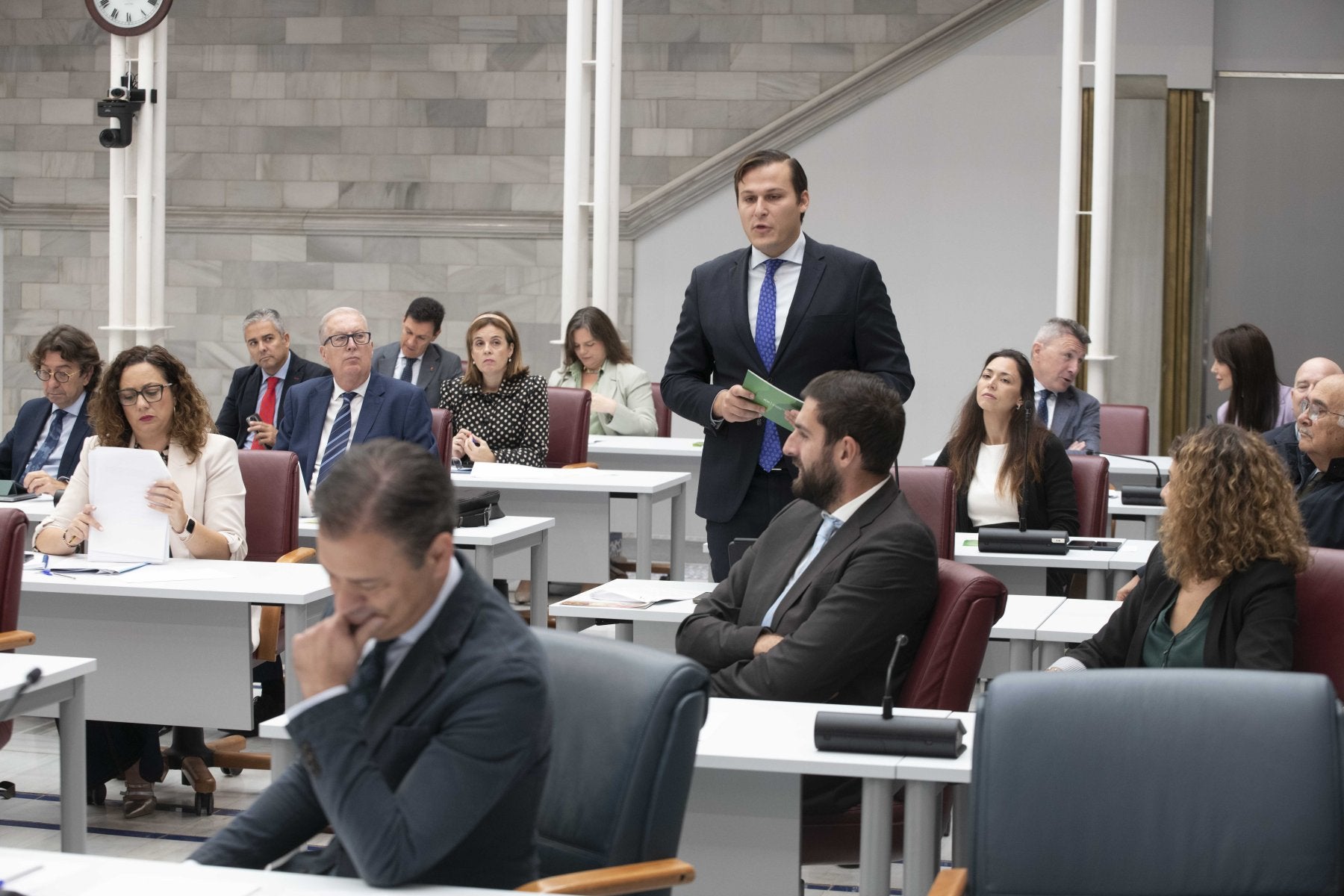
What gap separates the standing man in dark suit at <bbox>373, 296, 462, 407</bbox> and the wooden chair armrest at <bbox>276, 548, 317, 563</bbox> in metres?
3.11

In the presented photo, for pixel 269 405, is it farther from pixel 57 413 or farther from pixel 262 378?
pixel 57 413

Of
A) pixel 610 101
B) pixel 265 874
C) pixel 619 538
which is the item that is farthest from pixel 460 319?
pixel 265 874

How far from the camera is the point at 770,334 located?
4.04 meters

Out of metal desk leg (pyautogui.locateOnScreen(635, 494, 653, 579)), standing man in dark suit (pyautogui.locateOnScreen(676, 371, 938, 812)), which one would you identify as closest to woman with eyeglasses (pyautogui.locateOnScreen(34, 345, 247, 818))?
standing man in dark suit (pyautogui.locateOnScreen(676, 371, 938, 812))

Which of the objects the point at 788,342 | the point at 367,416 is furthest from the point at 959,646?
the point at 367,416

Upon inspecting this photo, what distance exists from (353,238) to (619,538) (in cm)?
415

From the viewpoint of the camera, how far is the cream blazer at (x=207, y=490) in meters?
4.40

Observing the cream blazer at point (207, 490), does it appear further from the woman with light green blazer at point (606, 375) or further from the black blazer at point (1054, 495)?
the woman with light green blazer at point (606, 375)

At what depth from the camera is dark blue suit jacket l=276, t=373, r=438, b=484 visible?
5441mm

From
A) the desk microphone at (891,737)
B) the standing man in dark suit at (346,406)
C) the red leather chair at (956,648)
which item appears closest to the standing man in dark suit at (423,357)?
the standing man in dark suit at (346,406)

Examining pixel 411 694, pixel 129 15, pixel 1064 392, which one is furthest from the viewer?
pixel 129 15

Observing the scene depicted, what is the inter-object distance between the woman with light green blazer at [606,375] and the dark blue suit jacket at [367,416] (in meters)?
2.13

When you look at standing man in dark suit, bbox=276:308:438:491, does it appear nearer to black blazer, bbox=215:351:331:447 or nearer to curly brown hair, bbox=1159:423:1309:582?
black blazer, bbox=215:351:331:447

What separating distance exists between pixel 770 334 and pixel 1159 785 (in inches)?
85.6
